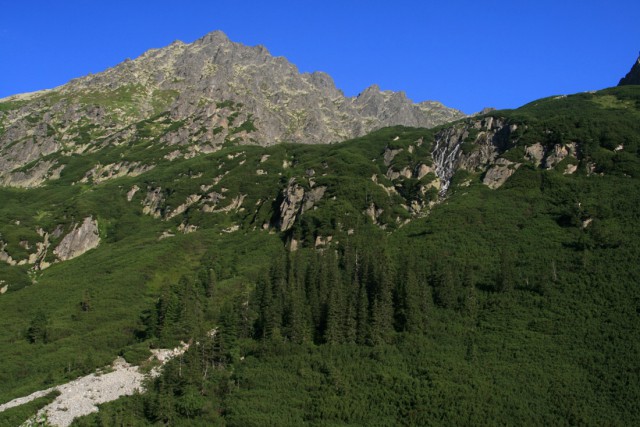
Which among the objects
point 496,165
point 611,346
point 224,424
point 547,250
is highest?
point 496,165

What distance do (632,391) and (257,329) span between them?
67.4 metres

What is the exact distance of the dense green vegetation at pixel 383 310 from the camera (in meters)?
83.8

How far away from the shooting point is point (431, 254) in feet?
439

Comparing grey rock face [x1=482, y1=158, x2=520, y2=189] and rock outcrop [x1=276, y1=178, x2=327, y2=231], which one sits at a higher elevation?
grey rock face [x1=482, y1=158, x2=520, y2=189]

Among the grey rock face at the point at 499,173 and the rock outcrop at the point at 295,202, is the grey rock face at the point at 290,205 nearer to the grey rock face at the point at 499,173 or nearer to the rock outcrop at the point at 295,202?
the rock outcrop at the point at 295,202

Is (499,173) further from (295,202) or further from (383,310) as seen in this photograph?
(383,310)

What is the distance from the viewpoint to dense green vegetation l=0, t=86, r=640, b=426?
83750 mm

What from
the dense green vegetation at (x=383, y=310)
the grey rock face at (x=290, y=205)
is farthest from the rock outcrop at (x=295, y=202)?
the dense green vegetation at (x=383, y=310)

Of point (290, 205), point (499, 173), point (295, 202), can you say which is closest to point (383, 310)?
point (295, 202)

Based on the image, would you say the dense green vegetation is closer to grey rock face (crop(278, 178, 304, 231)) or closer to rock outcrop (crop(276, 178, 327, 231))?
rock outcrop (crop(276, 178, 327, 231))

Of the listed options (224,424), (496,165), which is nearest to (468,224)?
(496,165)

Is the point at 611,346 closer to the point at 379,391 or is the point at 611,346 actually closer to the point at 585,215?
the point at 379,391

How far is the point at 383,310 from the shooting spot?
104750mm

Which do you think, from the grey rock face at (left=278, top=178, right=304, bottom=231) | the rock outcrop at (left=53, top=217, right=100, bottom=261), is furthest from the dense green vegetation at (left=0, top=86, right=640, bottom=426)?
the rock outcrop at (left=53, top=217, right=100, bottom=261)
